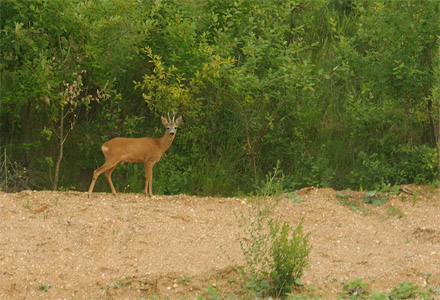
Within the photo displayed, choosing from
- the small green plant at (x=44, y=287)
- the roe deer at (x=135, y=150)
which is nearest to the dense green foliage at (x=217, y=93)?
the roe deer at (x=135, y=150)

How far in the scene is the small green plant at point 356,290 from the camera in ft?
19.3

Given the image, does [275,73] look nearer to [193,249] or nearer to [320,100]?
[320,100]

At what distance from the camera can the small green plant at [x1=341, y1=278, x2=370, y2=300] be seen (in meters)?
5.89

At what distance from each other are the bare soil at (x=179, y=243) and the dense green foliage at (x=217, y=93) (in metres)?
0.99

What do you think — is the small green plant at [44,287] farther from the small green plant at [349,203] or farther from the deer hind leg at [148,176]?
the small green plant at [349,203]

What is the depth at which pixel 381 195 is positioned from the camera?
9305 mm

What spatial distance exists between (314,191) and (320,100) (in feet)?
7.74

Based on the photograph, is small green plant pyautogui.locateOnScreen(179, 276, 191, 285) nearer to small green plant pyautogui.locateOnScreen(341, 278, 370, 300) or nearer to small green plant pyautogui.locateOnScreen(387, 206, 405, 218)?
small green plant pyautogui.locateOnScreen(341, 278, 370, 300)

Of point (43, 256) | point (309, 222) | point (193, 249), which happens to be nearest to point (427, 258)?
point (309, 222)

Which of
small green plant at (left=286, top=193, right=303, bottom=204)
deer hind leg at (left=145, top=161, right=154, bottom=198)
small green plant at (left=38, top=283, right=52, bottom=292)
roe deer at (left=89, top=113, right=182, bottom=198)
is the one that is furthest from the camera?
deer hind leg at (left=145, top=161, right=154, bottom=198)

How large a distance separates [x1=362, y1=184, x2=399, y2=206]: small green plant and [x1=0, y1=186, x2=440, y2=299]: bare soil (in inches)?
3.4

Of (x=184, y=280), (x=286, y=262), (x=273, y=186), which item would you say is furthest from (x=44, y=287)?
(x=273, y=186)

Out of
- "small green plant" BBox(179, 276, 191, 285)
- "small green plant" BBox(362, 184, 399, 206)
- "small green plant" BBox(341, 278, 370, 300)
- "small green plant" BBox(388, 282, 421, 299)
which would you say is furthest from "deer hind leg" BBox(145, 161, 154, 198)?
"small green plant" BBox(388, 282, 421, 299)

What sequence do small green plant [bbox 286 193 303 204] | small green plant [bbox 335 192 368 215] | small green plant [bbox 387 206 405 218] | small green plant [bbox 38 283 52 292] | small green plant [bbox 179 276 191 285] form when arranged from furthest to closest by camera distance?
small green plant [bbox 286 193 303 204] < small green plant [bbox 335 192 368 215] < small green plant [bbox 387 206 405 218] < small green plant [bbox 38 283 52 292] < small green plant [bbox 179 276 191 285]
